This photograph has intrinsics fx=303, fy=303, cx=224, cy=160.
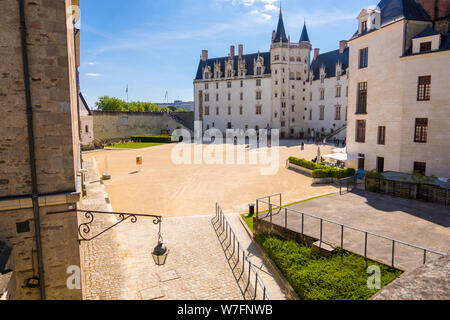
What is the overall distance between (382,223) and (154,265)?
9807 mm

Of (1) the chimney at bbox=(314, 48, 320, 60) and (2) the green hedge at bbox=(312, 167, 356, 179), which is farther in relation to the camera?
(1) the chimney at bbox=(314, 48, 320, 60)

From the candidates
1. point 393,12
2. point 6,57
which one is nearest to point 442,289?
point 6,57

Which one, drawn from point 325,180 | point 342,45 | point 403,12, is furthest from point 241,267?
point 342,45

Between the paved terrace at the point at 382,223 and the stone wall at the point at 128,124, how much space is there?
145 ft

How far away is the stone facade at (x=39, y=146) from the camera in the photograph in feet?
23.1

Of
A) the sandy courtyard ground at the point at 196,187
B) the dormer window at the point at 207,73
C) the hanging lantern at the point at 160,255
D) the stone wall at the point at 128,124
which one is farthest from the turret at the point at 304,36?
the hanging lantern at the point at 160,255

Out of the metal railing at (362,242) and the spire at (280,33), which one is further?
the spire at (280,33)

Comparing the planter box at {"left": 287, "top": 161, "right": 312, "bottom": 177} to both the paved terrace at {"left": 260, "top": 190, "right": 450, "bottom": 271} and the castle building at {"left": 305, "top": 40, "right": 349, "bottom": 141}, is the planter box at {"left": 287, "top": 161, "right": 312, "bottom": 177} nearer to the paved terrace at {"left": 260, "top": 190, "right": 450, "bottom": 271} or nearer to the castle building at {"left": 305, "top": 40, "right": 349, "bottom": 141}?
the paved terrace at {"left": 260, "top": 190, "right": 450, "bottom": 271}

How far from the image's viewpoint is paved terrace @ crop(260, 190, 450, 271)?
404 inches

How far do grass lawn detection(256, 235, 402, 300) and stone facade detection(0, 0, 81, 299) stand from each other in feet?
22.7

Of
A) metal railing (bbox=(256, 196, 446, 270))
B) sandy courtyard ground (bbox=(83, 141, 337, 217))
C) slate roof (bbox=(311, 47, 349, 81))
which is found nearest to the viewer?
metal railing (bbox=(256, 196, 446, 270))

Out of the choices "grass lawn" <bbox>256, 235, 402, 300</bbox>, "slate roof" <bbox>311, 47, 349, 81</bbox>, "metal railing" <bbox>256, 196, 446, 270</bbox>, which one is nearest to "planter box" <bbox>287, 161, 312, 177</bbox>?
"metal railing" <bbox>256, 196, 446, 270</bbox>

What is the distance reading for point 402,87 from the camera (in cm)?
2181

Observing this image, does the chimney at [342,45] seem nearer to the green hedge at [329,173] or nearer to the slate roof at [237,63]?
the slate roof at [237,63]
